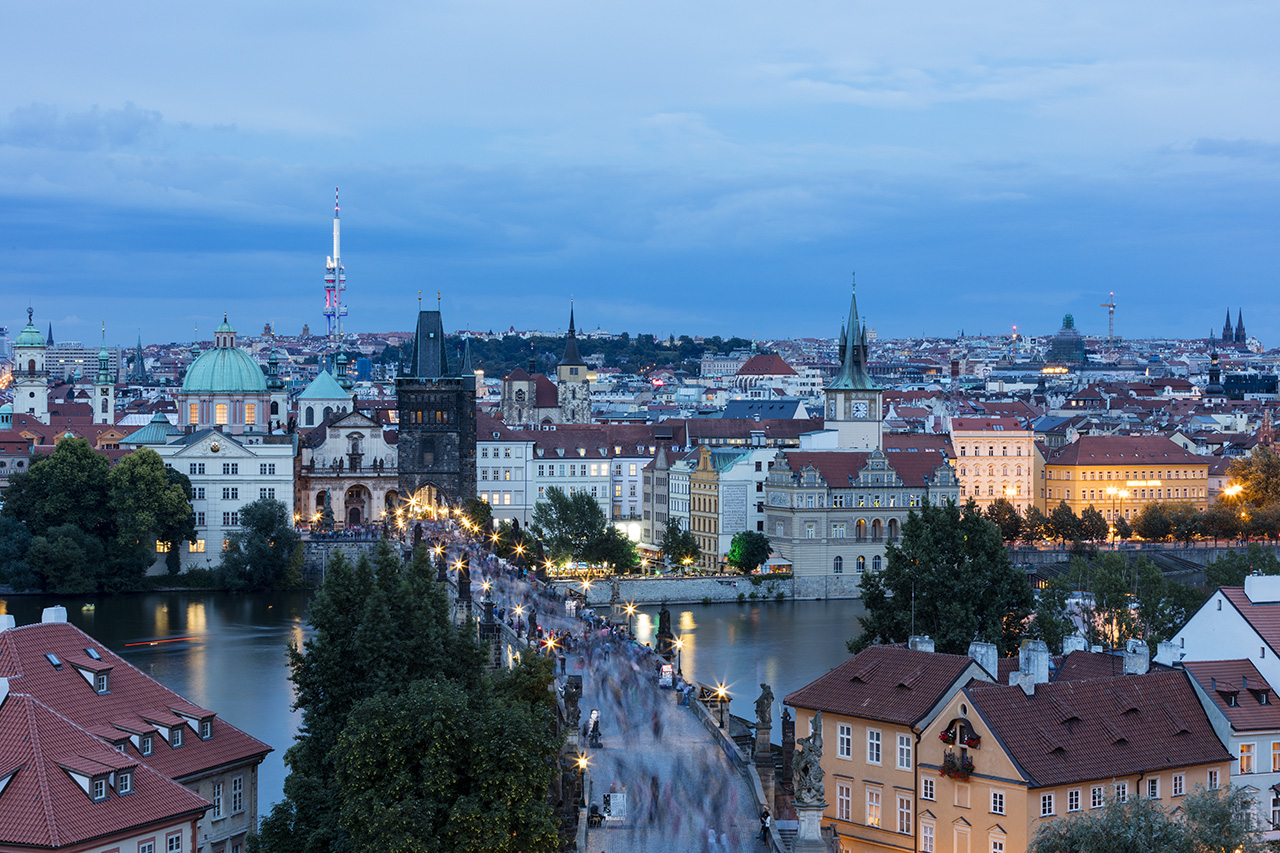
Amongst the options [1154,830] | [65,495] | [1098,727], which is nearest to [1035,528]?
[65,495]

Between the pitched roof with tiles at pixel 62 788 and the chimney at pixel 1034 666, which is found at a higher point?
the chimney at pixel 1034 666

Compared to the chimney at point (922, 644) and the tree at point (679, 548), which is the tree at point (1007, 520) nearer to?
the tree at point (679, 548)

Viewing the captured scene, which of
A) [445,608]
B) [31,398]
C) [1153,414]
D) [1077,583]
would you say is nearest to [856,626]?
[1077,583]

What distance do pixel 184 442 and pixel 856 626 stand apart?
38.0 m

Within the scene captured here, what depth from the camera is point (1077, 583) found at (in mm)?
65938

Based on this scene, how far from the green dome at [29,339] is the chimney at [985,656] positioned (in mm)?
106124

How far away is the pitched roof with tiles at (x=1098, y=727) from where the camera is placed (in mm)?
30000

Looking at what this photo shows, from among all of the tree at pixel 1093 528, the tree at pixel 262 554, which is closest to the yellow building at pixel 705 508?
the tree at pixel 262 554

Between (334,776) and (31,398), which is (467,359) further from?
(334,776)

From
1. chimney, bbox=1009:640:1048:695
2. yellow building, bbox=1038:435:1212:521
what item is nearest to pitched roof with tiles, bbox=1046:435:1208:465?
yellow building, bbox=1038:435:1212:521

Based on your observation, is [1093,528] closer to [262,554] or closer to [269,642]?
[262,554]

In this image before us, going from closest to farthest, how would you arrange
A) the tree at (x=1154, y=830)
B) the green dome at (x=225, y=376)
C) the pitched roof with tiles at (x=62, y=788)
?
the pitched roof with tiles at (x=62, y=788) < the tree at (x=1154, y=830) < the green dome at (x=225, y=376)

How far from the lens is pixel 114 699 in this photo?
29.3 metres

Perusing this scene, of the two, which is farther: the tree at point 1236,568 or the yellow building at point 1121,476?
the yellow building at point 1121,476
